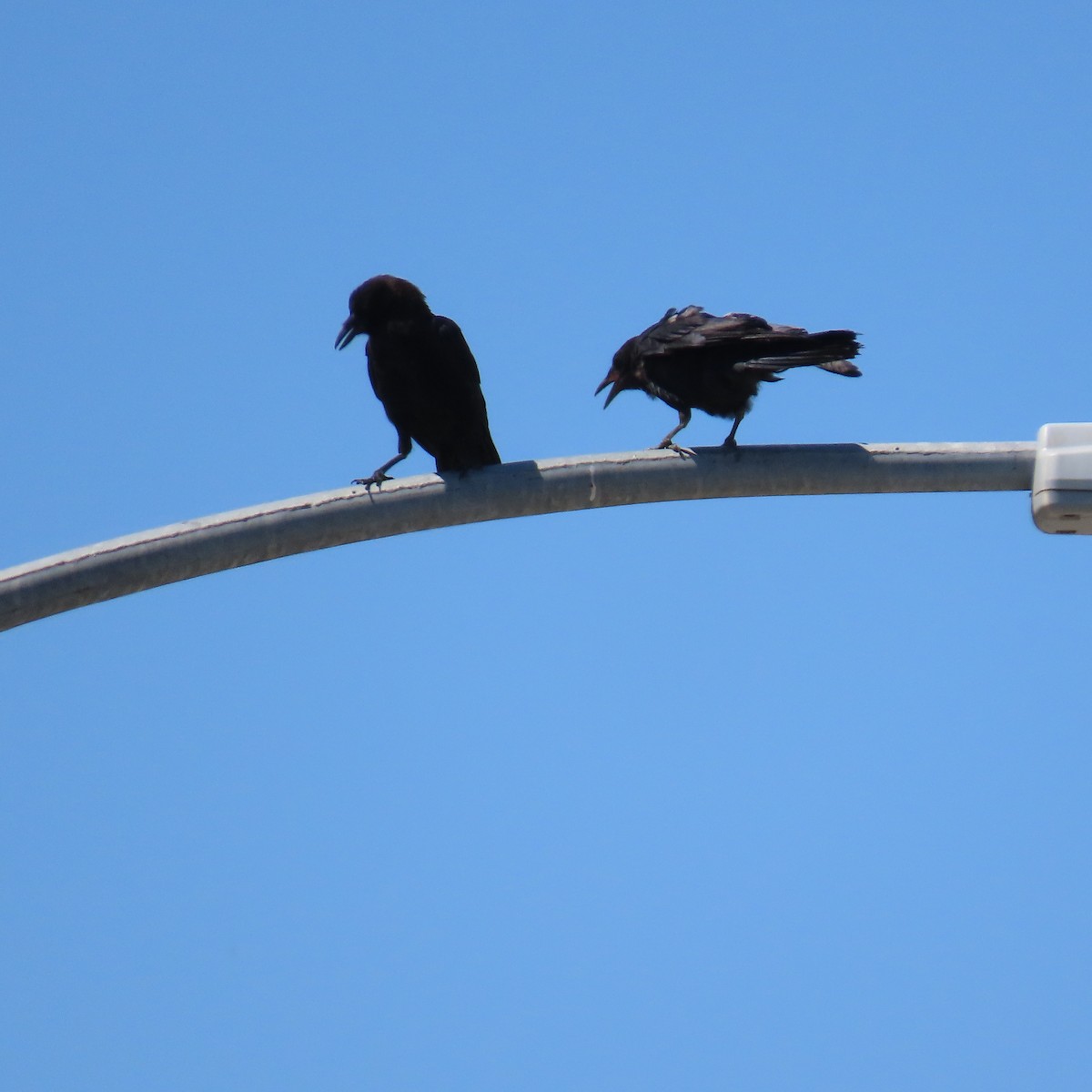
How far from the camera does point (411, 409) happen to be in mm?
7852

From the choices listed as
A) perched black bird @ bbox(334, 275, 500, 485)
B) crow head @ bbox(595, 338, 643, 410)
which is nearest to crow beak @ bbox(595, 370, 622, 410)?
crow head @ bbox(595, 338, 643, 410)

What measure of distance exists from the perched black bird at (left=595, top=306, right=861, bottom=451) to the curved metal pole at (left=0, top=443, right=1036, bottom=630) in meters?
1.62

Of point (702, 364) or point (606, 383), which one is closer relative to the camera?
point (702, 364)

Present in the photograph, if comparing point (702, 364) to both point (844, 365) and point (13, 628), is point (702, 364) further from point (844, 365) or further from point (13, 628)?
point (13, 628)

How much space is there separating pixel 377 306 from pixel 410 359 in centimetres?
33

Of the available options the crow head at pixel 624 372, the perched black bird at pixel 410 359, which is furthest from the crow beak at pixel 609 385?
the perched black bird at pixel 410 359

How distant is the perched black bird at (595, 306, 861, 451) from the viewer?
23.5 ft

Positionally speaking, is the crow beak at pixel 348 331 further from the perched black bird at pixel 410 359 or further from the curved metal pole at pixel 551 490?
the curved metal pole at pixel 551 490

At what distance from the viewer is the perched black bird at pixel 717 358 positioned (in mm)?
7152

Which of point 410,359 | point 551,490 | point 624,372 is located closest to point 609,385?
point 624,372

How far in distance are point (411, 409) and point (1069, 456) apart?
11.8 feet

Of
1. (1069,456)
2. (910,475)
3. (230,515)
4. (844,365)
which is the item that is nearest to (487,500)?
(230,515)

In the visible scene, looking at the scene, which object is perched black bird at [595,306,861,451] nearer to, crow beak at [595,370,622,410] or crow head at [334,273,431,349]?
crow beak at [595,370,622,410]

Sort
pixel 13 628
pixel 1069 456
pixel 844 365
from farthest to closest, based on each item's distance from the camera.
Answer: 1. pixel 844 365
2. pixel 1069 456
3. pixel 13 628
